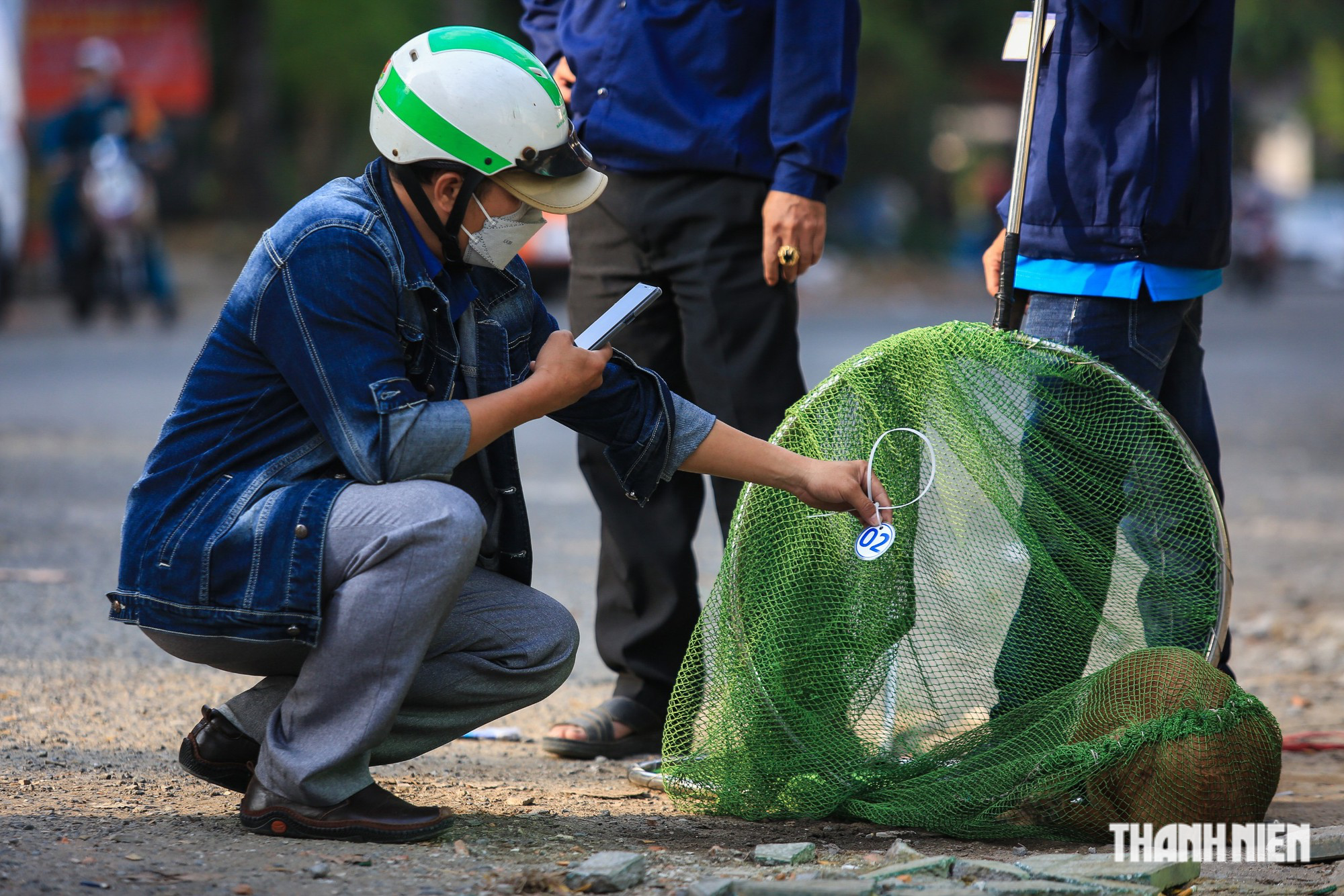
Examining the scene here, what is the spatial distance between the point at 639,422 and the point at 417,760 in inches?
43.0

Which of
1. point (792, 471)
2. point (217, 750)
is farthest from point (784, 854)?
point (217, 750)

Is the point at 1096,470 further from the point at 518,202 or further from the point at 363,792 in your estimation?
the point at 363,792

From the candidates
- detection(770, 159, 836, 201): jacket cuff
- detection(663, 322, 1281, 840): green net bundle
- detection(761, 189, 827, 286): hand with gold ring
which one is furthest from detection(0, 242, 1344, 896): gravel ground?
detection(770, 159, 836, 201): jacket cuff

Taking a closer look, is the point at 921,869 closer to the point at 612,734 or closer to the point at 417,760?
the point at 612,734

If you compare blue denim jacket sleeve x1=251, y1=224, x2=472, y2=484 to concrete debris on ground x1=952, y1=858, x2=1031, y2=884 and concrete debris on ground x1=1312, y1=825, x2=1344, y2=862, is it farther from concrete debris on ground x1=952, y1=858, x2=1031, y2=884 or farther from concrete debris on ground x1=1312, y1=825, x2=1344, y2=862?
concrete debris on ground x1=1312, y1=825, x2=1344, y2=862

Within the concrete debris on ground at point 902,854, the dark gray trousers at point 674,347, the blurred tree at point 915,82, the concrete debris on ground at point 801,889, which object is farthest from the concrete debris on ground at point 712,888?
the blurred tree at point 915,82

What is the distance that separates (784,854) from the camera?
2.90 m

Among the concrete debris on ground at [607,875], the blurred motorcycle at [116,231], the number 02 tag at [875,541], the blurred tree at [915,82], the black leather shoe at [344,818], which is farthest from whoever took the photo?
the blurred tree at [915,82]

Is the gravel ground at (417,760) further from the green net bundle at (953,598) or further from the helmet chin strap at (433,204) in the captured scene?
the helmet chin strap at (433,204)

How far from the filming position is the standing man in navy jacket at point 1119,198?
10.9ft

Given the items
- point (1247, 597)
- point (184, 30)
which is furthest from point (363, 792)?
point (184, 30)

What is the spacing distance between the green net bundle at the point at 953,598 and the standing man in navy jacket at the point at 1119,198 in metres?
0.02

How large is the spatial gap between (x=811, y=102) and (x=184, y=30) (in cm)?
1796

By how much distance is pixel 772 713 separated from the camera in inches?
128
